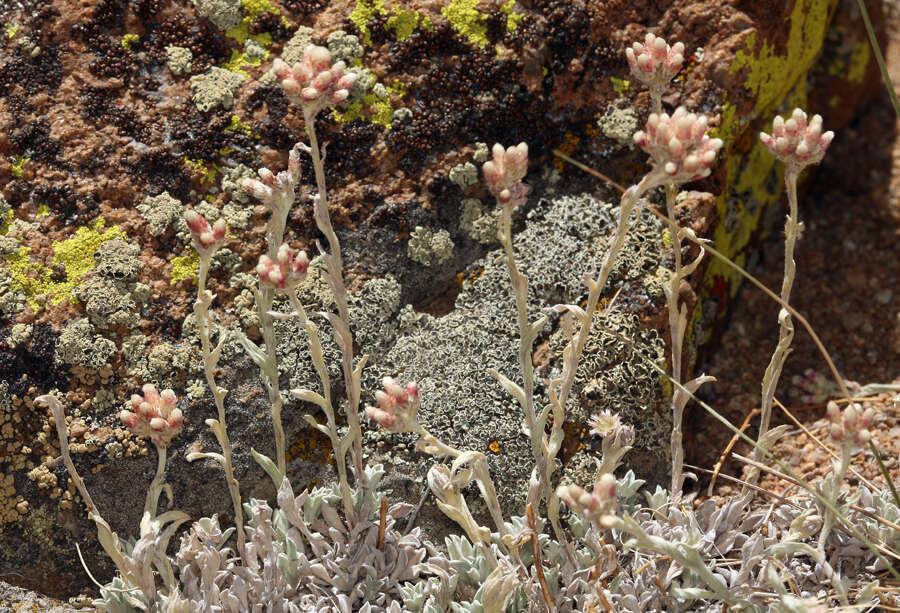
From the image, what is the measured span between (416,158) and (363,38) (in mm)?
465

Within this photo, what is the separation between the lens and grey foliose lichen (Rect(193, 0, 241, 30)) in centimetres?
297

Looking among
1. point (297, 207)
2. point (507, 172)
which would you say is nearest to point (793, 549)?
point (507, 172)

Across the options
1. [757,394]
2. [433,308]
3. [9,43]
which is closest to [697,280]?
[757,394]

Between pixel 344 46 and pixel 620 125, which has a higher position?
pixel 344 46

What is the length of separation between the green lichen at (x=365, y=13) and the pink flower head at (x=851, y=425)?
6.39ft

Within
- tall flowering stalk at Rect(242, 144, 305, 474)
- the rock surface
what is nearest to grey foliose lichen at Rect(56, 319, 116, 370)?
the rock surface

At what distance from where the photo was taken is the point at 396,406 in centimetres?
202

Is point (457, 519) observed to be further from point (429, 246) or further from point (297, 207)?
point (297, 207)

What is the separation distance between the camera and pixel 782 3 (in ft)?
10.3

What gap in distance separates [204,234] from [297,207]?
753mm

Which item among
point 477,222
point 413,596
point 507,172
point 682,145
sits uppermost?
point 682,145

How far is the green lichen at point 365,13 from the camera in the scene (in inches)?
119

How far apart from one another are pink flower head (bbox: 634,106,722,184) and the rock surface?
0.91 meters

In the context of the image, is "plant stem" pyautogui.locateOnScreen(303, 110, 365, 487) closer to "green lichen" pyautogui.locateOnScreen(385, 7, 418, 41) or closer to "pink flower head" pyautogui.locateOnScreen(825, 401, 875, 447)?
"green lichen" pyautogui.locateOnScreen(385, 7, 418, 41)
